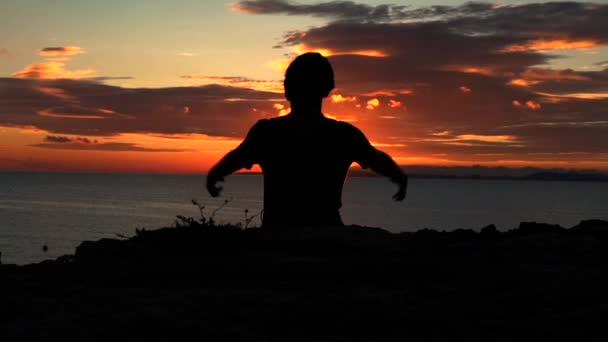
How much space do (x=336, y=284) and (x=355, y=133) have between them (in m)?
2.51

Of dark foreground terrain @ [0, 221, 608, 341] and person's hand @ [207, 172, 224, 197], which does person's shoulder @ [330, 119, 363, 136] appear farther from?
person's hand @ [207, 172, 224, 197]

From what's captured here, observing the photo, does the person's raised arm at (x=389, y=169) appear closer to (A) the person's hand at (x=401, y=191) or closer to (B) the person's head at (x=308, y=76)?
(A) the person's hand at (x=401, y=191)

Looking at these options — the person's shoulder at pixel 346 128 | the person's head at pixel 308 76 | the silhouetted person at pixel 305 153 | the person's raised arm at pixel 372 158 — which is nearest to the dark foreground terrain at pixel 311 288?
the silhouetted person at pixel 305 153

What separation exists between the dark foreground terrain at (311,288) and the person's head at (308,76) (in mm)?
1363

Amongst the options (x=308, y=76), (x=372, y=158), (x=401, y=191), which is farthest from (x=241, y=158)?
(x=401, y=191)

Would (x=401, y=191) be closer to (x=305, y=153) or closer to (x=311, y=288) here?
(x=305, y=153)

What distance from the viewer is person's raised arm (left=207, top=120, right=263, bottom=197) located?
6.65 meters

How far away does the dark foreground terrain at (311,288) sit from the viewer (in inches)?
135

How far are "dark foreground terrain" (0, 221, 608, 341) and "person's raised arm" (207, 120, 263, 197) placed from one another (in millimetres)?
672

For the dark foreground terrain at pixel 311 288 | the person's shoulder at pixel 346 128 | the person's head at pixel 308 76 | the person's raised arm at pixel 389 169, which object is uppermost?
the person's head at pixel 308 76

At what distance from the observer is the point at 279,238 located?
612 cm

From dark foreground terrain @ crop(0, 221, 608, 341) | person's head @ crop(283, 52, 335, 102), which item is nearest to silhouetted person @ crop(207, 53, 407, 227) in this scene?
person's head @ crop(283, 52, 335, 102)

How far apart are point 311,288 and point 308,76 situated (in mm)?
2839

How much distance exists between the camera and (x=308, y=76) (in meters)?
6.62
